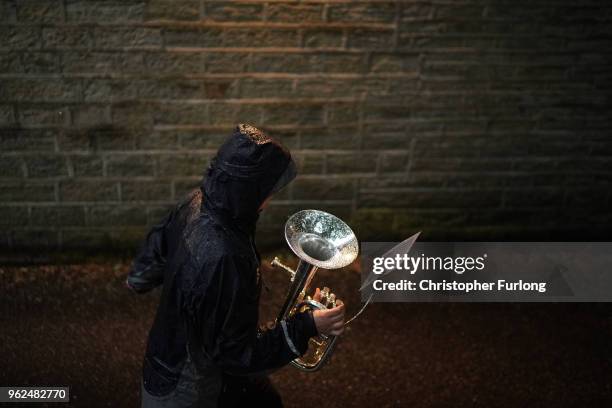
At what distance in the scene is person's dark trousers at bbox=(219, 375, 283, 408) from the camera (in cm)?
358

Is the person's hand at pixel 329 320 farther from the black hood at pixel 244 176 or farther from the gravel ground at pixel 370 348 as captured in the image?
the gravel ground at pixel 370 348

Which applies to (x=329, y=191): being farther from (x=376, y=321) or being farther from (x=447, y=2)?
(x=447, y=2)

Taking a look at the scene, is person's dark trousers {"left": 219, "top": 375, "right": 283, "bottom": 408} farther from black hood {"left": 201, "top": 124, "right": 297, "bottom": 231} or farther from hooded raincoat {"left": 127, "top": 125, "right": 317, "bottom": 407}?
black hood {"left": 201, "top": 124, "right": 297, "bottom": 231}

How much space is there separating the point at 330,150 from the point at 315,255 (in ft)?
8.24

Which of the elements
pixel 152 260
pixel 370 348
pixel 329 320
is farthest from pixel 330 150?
pixel 329 320

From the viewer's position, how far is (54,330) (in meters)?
5.50

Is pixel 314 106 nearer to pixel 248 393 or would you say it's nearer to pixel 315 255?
pixel 315 255

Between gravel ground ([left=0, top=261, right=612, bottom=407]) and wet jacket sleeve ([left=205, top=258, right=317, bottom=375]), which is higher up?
wet jacket sleeve ([left=205, top=258, right=317, bottom=375])

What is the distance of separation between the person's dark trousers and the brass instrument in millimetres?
190

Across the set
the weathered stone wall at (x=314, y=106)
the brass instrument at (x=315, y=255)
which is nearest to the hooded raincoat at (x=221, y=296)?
the brass instrument at (x=315, y=255)

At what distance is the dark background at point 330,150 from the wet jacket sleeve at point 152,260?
1.38 m

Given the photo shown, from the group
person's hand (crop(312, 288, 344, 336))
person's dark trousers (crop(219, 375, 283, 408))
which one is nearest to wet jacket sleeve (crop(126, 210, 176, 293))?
person's dark trousers (crop(219, 375, 283, 408))

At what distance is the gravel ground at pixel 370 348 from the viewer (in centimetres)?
504

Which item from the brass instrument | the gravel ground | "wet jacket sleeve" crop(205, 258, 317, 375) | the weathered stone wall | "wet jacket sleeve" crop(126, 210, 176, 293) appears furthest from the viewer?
the weathered stone wall
